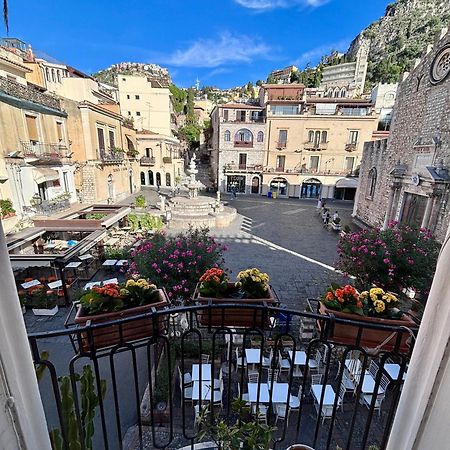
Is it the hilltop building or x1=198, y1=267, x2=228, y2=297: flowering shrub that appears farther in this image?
the hilltop building

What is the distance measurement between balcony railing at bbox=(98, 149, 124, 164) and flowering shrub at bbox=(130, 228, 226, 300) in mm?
16065

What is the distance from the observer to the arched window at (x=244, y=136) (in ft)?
91.4

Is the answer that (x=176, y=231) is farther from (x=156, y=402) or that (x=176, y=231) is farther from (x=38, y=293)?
(x=156, y=402)

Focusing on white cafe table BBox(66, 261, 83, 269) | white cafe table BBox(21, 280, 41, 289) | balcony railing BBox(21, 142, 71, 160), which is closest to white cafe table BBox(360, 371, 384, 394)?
white cafe table BBox(21, 280, 41, 289)

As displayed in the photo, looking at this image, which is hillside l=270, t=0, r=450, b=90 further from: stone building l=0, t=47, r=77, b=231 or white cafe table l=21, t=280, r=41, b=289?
white cafe table l=21, t=280, r=41, b=289

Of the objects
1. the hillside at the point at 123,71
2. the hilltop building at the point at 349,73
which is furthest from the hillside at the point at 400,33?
the hillside at the point at 123,71

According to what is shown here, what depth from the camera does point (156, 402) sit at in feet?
14.0

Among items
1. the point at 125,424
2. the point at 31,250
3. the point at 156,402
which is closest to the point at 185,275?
the point at 156,402

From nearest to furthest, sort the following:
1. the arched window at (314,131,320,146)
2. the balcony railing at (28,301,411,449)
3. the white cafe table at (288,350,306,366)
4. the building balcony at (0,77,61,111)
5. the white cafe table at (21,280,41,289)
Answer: the balcony railing at (28,301,411,449) < the white cafe table at (288,350,306,366) < the white cafe table at (21,280,41,289) < the building balcony at (0,77,61,111) < the arched window at (314,131,320,146)

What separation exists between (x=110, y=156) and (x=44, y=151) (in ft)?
23.9

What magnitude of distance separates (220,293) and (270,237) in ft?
39.6

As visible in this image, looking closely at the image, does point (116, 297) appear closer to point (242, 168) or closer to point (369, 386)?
point (369, 386)

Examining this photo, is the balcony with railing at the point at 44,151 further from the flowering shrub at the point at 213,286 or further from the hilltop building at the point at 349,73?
the hilltop building at the point at 349,73

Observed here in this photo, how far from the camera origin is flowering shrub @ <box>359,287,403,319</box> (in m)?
2.89
